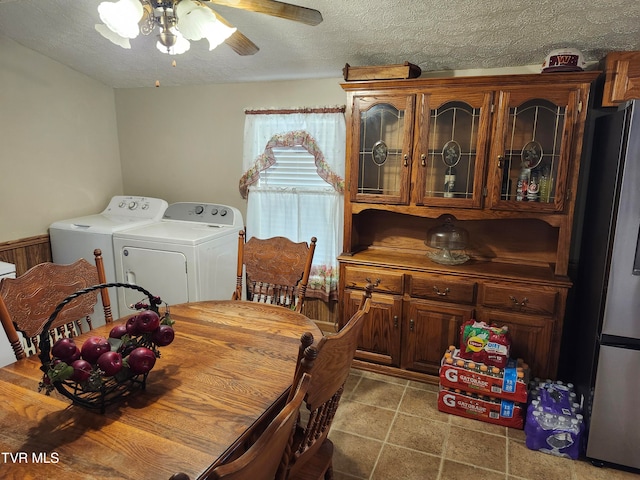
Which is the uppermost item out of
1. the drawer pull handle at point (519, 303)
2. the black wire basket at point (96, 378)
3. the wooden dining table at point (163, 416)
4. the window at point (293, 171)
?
the window at point (293, 171)

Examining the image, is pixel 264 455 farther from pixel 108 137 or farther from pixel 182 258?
pixel 108 137

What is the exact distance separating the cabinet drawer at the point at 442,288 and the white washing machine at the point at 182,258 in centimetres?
145

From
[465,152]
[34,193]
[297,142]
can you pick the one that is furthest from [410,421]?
[34,193]

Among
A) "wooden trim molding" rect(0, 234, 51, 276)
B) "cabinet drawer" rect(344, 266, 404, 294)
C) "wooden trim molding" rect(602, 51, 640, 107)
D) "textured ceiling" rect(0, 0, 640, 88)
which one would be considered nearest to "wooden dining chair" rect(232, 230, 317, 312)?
"cabinet drawer" rect(344, 266, 404, 294)

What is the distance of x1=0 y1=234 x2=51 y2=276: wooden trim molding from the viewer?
303 centimetres

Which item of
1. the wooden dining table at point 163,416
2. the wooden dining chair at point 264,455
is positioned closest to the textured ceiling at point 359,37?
the wooden dining table at point 163,416

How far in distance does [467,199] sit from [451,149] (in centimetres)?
33

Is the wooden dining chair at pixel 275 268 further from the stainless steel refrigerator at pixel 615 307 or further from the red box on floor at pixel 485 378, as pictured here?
the stainless steel refrigerator at pixel 615 307

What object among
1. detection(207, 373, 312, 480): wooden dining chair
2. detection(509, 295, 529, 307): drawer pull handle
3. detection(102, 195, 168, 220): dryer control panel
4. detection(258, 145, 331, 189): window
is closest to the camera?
detection(207, 373, 312, 480): wooden dining chair

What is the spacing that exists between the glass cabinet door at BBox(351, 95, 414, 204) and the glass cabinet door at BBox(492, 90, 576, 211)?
540 mm

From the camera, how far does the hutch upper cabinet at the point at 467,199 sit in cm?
236

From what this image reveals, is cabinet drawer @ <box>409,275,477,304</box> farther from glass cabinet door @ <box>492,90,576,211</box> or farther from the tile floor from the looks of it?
the tile floor

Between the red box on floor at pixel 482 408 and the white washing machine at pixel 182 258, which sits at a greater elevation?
the white washing machine at pixel 182 258

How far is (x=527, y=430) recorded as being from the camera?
216 centimetres
